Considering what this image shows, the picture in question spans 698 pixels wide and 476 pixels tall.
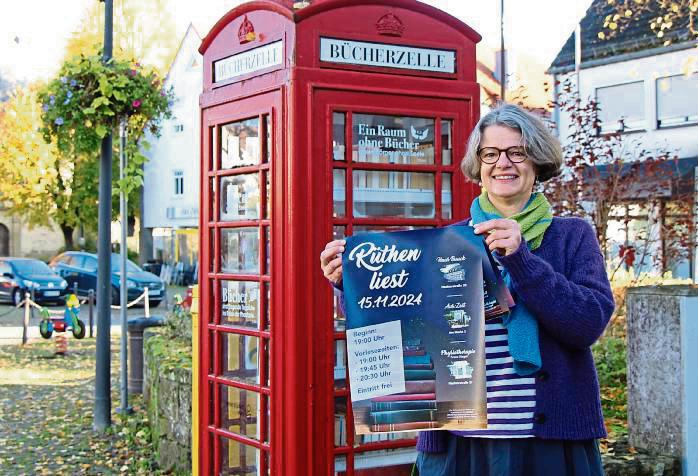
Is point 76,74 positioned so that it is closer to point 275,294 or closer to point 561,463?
point 275,294

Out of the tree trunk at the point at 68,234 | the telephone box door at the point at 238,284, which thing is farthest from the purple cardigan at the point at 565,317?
the tree trunk at the point at 68,234

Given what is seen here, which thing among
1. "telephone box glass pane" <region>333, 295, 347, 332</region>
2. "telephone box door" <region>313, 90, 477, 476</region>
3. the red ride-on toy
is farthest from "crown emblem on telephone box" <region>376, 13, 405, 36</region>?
the red ride-on toy

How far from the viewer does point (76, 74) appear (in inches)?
317

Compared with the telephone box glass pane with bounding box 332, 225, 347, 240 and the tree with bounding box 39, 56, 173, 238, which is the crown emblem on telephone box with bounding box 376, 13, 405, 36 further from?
the tree with bounding box 39, 56, 173, 238

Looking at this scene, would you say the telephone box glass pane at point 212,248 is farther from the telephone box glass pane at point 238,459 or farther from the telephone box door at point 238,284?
the telephone box glass pane at point 238,459

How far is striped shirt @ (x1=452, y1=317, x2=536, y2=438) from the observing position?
2619mm

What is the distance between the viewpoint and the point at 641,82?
888 inches

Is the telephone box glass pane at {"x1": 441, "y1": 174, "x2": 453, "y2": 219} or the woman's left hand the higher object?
the telephone box glass pane at {"x1": 441, "y1": 174, "x2": 453, "y2": 219}

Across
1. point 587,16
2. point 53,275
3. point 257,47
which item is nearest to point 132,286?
point 53,275

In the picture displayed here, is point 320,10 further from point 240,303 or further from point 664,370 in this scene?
point 664,370

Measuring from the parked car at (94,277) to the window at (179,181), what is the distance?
36.6ft

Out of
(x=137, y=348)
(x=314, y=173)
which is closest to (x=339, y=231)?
(x=314, y=173)

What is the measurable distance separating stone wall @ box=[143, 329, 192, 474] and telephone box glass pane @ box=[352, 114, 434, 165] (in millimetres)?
3152

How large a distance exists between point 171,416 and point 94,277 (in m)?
19.8
